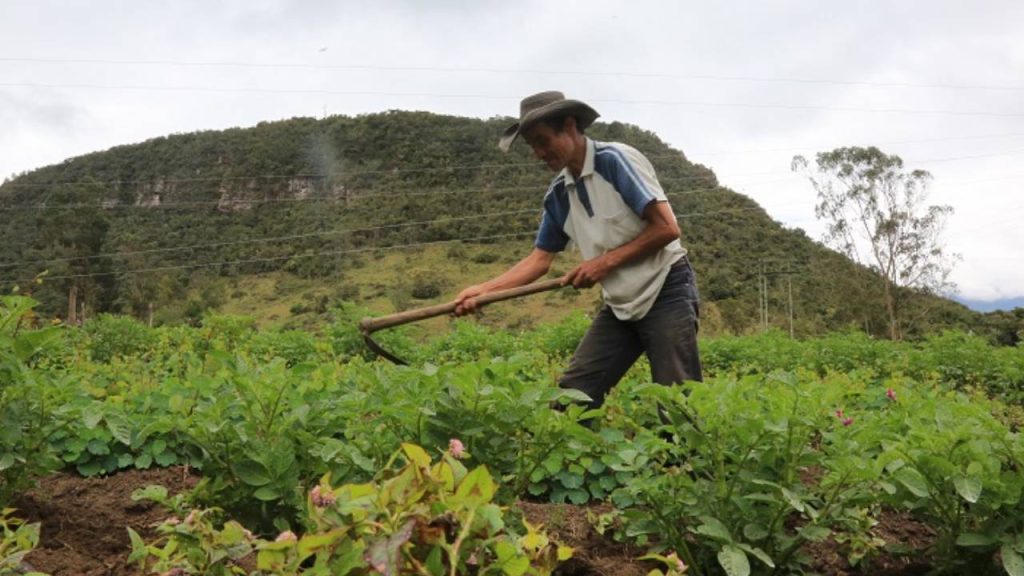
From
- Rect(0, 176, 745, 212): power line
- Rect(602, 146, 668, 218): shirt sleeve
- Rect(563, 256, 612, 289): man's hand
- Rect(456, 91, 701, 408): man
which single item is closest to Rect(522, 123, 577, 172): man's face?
Rect(456, 91, 701, 408): man

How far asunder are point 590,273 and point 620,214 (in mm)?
299

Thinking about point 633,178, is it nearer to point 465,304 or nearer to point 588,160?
point 588,160

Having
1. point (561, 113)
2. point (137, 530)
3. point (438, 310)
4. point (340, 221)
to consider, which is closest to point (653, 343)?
point (438, 310)

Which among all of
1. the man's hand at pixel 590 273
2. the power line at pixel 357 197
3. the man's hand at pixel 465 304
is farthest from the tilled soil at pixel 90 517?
the power line at pixel 357 197

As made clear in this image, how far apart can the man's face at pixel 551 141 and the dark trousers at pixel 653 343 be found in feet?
2.35

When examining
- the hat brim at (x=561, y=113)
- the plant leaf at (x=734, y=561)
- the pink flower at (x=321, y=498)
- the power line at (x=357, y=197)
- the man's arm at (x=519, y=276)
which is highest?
the power line at (x=357, y=197)

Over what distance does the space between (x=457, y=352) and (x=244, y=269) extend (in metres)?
59.4

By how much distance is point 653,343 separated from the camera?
3830mm

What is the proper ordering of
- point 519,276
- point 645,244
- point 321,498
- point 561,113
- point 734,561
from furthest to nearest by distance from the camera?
1. point 519,276
2. point 561,113
3. point 645,244
4. point 734,561
5. point 321,498

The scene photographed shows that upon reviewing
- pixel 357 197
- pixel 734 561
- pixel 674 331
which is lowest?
pixel 734 561

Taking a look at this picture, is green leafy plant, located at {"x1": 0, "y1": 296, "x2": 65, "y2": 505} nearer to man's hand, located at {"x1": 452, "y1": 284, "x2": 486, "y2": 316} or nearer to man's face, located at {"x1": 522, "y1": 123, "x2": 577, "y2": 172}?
man's hand, located at {"x1": 452, "y1": 284, "x2": 486, "y2": 316}

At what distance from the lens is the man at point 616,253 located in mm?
3766

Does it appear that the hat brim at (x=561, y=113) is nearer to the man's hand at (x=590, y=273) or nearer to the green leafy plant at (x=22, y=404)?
the man's hand at (x=590, y=273)

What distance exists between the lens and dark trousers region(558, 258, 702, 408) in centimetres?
376
